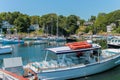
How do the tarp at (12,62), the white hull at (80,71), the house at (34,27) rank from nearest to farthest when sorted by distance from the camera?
the tarp at (12,62) < the white hull at (80,71) < the house at (34,27)

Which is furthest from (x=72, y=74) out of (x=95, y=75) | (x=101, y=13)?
(x=101, y=13)

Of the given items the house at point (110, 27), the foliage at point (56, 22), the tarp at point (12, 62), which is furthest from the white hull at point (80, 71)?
the house at point (110, 27)

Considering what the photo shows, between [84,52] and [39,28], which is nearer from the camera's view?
[84,52]

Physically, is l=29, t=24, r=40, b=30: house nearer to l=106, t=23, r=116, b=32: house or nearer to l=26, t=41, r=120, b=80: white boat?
l=106, t=23, r=116, b=32: house

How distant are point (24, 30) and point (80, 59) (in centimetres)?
9612

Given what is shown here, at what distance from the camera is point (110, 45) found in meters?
56.8

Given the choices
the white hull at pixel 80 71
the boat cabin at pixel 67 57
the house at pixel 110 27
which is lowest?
the white hull at pixel 80 71

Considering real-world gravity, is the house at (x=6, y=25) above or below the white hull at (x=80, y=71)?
above

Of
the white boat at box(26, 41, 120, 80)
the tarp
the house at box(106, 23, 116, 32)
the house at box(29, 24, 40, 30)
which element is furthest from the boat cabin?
the house at box(106, 23, 116, 32)

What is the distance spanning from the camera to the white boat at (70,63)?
22.6m

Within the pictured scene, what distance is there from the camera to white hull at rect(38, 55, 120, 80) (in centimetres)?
2246

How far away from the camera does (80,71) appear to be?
23.9 meters

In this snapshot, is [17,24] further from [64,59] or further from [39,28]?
[64,59]

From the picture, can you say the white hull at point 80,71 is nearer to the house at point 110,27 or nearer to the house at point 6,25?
the house at point 6,25
